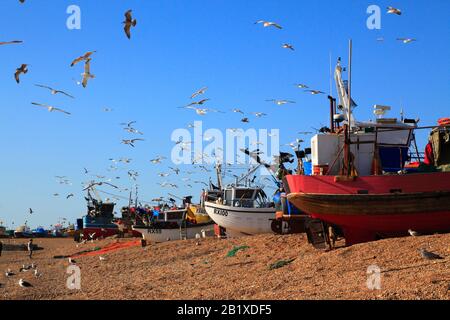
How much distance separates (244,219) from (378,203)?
1470cm

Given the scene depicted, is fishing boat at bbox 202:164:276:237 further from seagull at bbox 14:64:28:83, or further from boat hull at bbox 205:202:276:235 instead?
seagull at bbox 14:64:28:83

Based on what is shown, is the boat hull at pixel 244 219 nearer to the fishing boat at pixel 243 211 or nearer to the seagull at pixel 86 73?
the fishing boat at pixel 243 211

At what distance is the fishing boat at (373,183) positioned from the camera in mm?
16344

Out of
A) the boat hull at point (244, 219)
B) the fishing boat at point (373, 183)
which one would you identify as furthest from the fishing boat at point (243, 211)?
the fishing boat at point (373, 183)

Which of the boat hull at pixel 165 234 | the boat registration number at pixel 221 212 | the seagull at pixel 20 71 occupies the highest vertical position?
the seagull at pixel 20 71

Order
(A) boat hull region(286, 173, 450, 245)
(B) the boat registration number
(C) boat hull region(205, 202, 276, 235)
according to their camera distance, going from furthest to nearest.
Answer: (B) the boat registration number < (C) boat hull region(205, 202, 276, 235) < (A) boat hull region(286, 173, 450, 245)

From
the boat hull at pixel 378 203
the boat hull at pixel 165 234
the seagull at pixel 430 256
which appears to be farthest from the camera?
the boat hull at pixel 165 234

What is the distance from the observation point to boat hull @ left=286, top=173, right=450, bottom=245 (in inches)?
640

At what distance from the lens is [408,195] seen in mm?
16297

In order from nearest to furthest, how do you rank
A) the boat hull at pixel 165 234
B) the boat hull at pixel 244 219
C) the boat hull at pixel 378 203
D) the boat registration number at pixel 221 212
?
the boat hull at pixel 378 203, the boat hull at pixel 244 219, the boat registration number at pixel 221 212, the boat hull at pixel 165 234

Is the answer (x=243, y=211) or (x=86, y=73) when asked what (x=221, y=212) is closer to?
(x=243, y=211)

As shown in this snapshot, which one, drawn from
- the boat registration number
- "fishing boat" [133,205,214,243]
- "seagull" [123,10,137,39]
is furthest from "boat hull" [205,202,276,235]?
"seagull" [123,10,137,39]

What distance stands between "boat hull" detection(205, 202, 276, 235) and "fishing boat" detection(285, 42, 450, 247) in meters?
10.7
